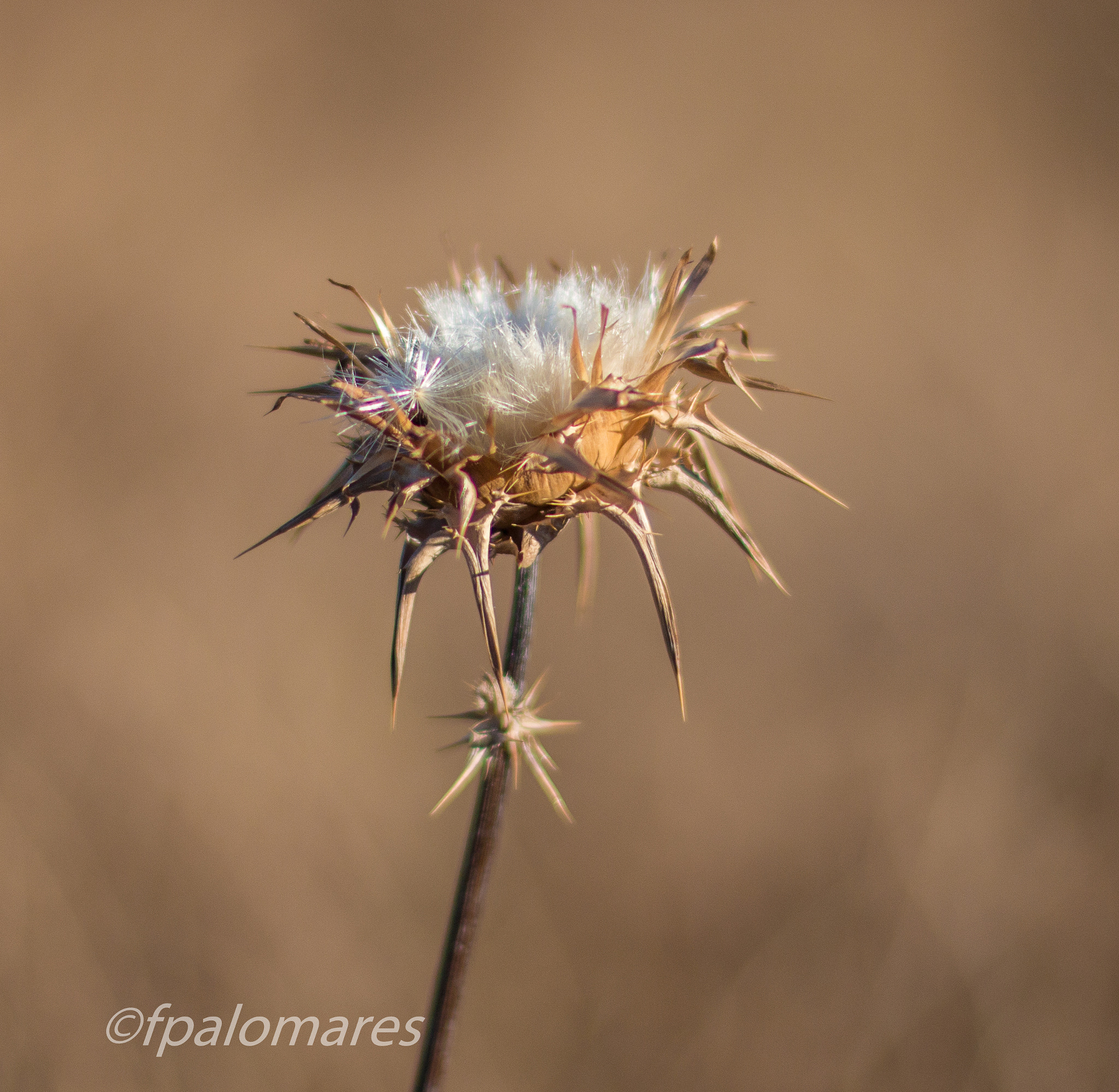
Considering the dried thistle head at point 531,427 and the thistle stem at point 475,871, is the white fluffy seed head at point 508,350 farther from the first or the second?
the thistle stem at point 475,871

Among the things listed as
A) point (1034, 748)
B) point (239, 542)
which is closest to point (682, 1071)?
point (1034, 748)

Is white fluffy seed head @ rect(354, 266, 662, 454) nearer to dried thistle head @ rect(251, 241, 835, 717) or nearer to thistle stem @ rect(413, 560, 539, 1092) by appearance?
dried thistle head @ rect(251, 241, 835, 717)

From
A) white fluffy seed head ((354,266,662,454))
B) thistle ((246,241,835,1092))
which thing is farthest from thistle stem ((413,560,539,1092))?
white fluffy seed head ((354,266,662,454))

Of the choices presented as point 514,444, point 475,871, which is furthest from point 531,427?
point 475,871

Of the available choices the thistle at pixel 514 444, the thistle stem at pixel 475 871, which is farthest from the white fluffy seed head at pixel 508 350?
the thistle stem at pixel 475 871

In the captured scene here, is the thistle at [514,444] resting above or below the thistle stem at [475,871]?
above

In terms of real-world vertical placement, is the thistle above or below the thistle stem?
above
